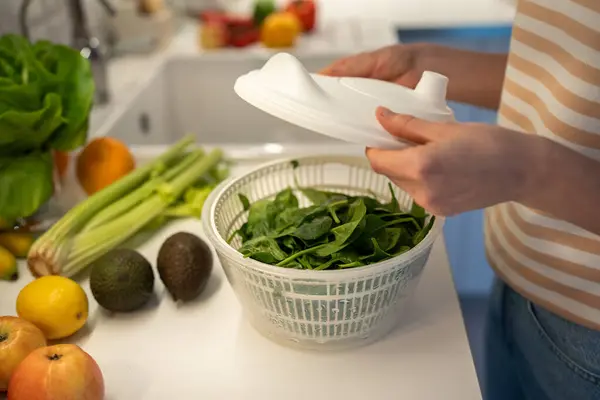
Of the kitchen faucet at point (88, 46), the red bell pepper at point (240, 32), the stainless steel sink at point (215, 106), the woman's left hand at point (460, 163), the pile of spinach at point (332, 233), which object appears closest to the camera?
the woman's left hand at point (460, 163)

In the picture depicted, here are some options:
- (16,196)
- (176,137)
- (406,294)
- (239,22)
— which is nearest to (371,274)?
(406,294)

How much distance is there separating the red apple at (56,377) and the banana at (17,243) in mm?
248

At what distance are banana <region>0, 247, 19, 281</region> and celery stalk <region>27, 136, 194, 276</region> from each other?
30 mm

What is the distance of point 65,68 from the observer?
0.82 m

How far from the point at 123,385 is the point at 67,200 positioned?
0.37 metres

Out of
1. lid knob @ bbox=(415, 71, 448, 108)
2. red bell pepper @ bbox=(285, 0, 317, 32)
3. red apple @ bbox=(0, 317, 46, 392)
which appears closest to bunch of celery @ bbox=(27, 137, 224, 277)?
red apple @ bbox=(0, 317, 46, 392)

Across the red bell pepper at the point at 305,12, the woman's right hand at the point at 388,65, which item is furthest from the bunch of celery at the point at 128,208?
the red bell pepper at the point at 305,12

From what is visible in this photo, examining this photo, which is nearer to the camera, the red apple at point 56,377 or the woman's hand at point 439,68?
the red apple at point 56,377

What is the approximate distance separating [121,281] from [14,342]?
0.12 m

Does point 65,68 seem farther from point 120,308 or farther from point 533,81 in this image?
point 533,81

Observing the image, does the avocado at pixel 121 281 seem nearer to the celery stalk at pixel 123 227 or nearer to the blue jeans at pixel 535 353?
the celery stalk at pixel 123 227

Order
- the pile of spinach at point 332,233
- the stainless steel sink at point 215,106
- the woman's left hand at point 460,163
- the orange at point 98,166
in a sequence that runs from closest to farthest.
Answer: the woman's left hand at point 460,163 < the pile of spinach at point 332,233 < the orange at point 98,166 < the stainless steel sink at point 215,106

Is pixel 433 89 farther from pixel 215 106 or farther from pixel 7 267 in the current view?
pixel 215 106

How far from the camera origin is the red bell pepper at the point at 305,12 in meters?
1.73
